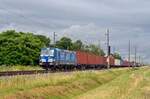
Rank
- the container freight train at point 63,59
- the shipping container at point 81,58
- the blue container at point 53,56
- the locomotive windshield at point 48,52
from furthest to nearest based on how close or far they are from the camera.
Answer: the shipping container at point 81,58
the locomotive windshield at point 48,52
the container freight train at point 63,59
the blue container at point 53,56

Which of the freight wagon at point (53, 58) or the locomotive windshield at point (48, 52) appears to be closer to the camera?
the freight wagon at point (53, 58)

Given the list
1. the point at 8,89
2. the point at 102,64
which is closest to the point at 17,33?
the point at 102,64

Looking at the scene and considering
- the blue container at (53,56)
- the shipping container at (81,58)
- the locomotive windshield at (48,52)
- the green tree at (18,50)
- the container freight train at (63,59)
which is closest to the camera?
the blue container at (53,56)

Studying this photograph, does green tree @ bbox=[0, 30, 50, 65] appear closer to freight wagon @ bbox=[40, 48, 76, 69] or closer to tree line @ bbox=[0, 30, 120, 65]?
tree line @ bbox=[0, 30, 120, 65]

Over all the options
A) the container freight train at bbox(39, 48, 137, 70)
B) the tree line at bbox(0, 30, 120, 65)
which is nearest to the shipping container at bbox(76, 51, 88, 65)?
the container freight train at bbox(39, 48, 137, 70)

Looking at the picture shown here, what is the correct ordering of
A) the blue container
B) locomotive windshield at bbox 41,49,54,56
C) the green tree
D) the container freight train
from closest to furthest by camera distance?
the blue container, the container freight train, locomotive windshield at bbox 41,49,54,56, the green tree

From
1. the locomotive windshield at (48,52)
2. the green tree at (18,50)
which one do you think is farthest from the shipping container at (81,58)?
the locomotive windshield at (48,52)

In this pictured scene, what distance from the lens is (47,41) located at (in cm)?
14200

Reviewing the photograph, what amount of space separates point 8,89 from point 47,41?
113 m

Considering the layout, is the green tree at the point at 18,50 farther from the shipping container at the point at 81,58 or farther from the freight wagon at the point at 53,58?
the freight wagon at the point at 53,58

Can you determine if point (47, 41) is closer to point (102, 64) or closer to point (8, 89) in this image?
point (102, 64)

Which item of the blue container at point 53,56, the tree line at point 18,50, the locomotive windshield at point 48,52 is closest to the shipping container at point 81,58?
the tree line at point 18,50

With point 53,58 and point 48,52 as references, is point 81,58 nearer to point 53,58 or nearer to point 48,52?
point 48,52

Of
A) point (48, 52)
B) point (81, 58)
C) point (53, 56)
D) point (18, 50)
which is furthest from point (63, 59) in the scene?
point (18, 50)
